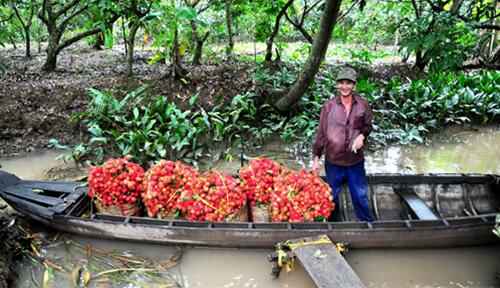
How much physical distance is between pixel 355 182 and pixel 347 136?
47 cm

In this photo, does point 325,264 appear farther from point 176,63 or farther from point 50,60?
point 50,60

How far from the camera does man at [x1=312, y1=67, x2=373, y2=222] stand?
353 cm

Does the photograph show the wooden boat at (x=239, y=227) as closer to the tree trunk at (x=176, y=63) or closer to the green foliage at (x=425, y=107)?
the green foliage at (x=425, y=107)

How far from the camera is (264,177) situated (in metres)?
3.72

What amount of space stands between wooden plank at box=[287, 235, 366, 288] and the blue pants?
68 cm

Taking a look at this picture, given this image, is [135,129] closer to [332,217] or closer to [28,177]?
Result: [28,177]

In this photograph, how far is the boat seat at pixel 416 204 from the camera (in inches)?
145

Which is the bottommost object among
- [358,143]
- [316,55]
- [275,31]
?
[358,143]

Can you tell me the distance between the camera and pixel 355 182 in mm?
3779

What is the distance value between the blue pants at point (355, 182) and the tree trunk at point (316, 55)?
2.37 meters

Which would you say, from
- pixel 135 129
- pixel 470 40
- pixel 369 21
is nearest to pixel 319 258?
pixel 470 40

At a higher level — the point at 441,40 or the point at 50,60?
the point at 441,40

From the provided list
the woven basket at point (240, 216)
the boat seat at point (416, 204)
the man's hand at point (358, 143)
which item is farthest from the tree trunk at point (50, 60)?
the boat seat at point (416, 204)

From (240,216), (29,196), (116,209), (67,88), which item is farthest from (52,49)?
(240,216)
